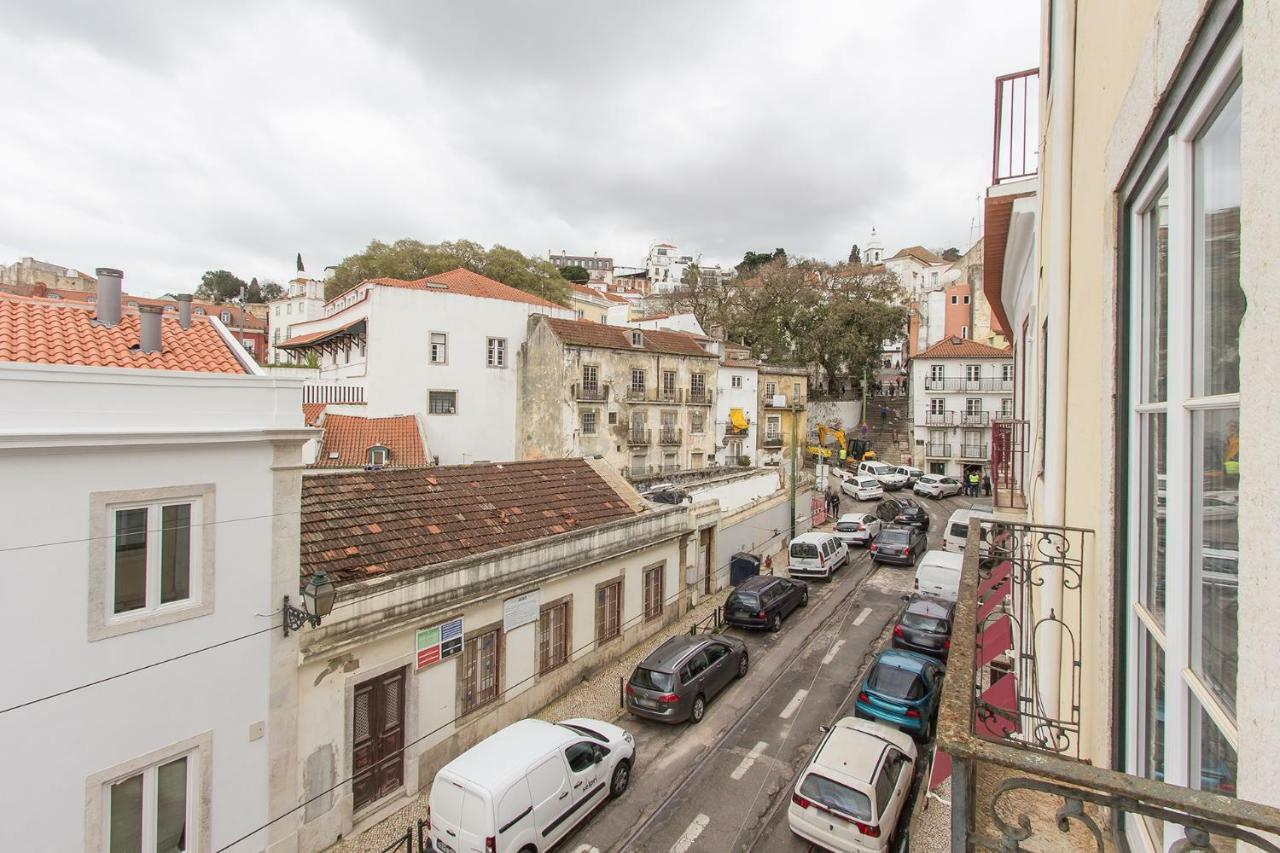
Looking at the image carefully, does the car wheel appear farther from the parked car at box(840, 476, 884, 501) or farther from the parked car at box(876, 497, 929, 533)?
the parked car at box(840, 476, 884, 501)

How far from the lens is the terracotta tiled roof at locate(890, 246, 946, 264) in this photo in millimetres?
85938

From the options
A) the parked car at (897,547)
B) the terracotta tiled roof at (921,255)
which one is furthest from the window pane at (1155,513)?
the terracotta tiled roof at (921,255)

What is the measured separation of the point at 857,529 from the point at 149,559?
24330 mm

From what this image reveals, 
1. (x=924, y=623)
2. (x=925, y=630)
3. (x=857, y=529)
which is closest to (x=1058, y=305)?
(x=925, y=630)

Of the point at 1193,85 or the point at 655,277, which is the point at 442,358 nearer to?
the point at 1193,85

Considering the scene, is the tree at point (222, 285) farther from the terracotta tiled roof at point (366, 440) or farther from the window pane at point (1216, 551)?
the window pane at point (1216, 551)

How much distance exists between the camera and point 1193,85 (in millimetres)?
1940

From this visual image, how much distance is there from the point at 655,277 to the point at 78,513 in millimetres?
111162

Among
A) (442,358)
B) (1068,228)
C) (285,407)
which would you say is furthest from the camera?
(442,358)

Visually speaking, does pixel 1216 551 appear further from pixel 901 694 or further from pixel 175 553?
pixel 901 694

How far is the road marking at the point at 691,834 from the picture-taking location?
922cm

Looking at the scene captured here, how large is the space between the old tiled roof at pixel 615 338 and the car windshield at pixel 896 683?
2054 centimetres

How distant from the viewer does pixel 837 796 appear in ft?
28.4

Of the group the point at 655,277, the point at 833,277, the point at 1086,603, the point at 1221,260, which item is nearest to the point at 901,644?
the point at 1086,603
